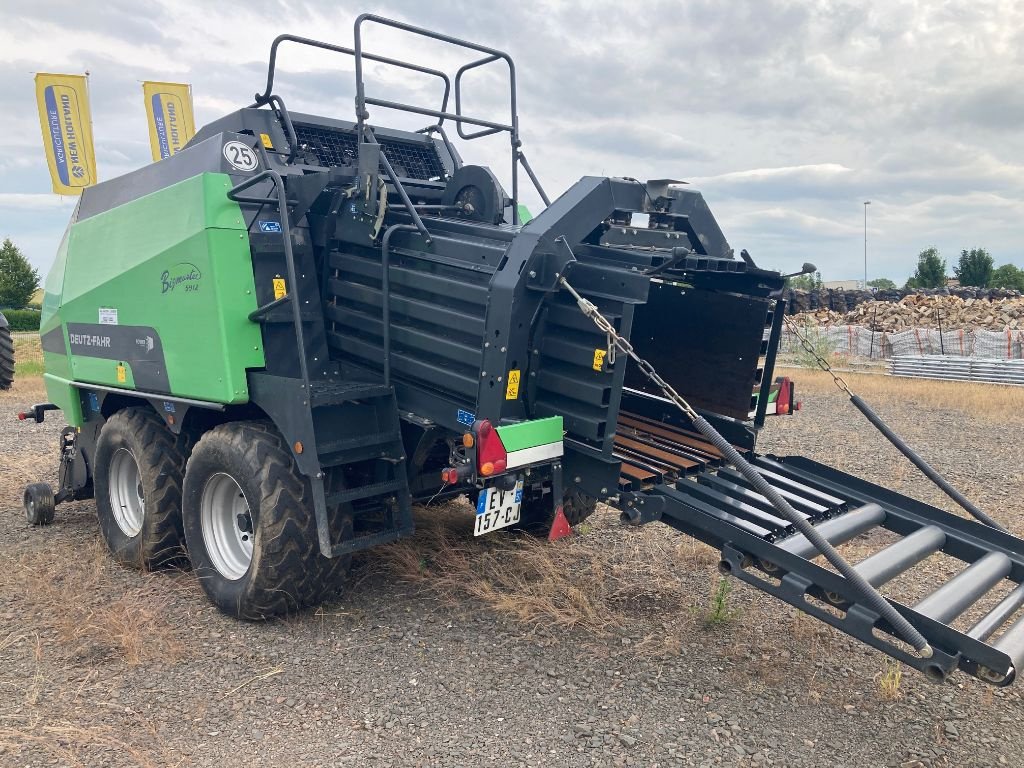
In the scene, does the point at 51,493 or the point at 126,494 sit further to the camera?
the point at 51,493

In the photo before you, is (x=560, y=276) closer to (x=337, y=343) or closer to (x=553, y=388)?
(x=553, y=388)

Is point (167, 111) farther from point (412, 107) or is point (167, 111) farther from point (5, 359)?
point (412, 107)

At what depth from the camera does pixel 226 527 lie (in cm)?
457

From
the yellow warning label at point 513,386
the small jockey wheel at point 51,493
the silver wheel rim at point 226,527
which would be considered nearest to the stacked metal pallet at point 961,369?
the yellow warning label at point 513,386

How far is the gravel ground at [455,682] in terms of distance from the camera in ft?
10.4

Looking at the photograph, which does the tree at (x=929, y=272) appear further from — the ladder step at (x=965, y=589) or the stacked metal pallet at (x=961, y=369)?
the ladder step at (x=965, y=589)

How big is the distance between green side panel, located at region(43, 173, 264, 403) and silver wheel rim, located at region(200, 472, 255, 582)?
20.7 inches

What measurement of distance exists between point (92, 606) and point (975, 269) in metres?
46.8

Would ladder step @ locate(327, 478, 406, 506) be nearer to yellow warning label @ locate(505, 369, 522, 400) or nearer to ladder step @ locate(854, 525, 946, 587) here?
yellow warning label @ locate(505, 369, 522, 400)

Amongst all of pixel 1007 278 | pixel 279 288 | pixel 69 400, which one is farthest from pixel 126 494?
pixel 1007 278

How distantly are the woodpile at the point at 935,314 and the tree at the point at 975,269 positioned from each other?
16.8 m

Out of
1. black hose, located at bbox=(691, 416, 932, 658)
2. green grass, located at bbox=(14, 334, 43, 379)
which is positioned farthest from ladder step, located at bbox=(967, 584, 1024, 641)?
green grass, located at bbox=(14, 334, 43, 379)

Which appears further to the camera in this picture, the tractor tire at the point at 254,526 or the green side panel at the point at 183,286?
the green side panel at the point at 183,286

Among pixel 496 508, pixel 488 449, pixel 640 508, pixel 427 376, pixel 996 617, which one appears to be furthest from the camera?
pixel 427 376
